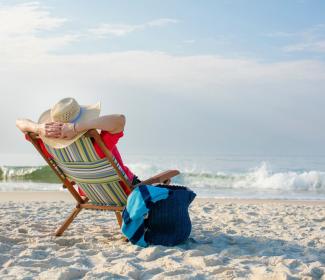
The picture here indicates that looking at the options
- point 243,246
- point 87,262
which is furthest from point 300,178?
point 87,262

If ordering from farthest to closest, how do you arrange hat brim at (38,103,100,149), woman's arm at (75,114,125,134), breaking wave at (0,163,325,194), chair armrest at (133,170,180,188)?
breaking wave at (0,163,325,194) < chair armrest at (133,170,180,188) < hat brim at (38,103,100,149) < woman's arm at (75,114,125,134)

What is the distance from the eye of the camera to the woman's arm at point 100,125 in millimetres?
3408

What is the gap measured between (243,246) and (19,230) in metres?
Answer: 2.08

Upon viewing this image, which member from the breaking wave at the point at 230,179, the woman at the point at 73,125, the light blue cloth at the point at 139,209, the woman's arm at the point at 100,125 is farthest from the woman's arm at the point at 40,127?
the breaking wave at the point at 230,179

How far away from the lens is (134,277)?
2.90m

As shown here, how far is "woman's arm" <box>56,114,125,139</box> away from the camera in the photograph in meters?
3.41

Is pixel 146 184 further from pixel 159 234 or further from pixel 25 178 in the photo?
pixel 25 178

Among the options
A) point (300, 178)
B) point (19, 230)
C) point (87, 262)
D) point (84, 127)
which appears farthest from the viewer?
point (300, 178)

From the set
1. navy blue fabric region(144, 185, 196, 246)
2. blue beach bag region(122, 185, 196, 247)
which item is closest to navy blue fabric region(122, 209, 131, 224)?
blue beach bag region(122, 185, 196, 247)

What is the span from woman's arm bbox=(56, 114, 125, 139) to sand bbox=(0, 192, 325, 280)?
0.87 metres

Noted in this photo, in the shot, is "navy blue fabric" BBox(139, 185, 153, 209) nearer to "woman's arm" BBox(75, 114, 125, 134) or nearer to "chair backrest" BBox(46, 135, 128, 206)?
"chair backrest" BBox(46, 135, 128, 206)

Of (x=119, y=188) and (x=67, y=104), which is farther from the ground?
(x=67, y=104)

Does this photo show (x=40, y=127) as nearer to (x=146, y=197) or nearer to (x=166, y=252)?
(x=146, y=197)

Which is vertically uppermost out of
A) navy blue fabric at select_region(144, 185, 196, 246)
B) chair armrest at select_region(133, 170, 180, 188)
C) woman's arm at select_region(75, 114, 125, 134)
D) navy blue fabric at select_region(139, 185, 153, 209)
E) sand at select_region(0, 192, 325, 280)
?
woman's arm at select_region(75, 114, 125, 134)
